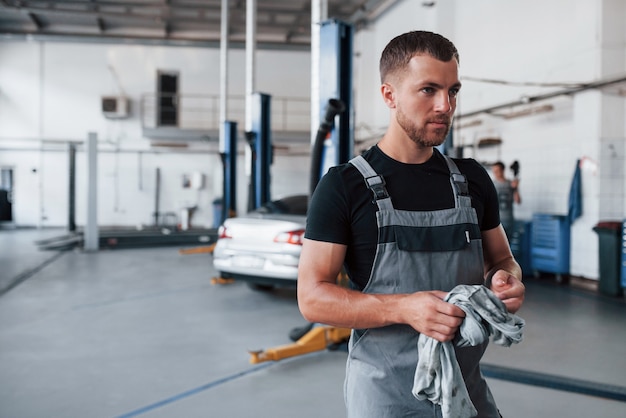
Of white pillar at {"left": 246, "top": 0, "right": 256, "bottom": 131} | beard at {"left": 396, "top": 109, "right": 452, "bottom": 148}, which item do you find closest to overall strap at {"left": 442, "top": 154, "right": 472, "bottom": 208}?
beard at {"left": 396, "top": 109, "right": 452, "bottom": 148}

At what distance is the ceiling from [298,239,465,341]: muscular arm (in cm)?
1408

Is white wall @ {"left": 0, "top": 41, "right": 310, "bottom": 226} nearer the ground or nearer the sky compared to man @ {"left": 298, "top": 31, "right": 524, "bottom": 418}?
nearer the sky

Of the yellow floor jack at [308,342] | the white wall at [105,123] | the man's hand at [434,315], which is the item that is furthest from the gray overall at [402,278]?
the white wall at [105,123]

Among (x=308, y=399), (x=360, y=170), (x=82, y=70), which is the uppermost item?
(x=82, y=70)

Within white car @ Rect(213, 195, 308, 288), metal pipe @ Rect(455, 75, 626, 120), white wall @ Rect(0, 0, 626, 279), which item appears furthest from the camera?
white wall @ Rect(0, 0, 626, 279)

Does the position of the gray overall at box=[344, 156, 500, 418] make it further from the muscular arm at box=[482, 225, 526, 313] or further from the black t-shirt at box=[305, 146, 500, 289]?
the muscular arm at box=[482, 225, 526, 313]

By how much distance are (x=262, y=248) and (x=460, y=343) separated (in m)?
4.57

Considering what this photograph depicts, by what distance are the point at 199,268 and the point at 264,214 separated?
11.0 ft

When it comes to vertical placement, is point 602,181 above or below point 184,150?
below

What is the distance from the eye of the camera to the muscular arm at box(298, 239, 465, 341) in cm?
108

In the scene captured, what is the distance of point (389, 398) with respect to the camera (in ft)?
4.07

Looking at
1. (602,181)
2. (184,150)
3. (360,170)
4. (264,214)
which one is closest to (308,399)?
(360,170)

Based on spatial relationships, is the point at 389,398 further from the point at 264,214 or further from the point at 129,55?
the point at 129,55

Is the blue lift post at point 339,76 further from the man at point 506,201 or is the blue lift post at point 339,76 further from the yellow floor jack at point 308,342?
the man at point 506,201
